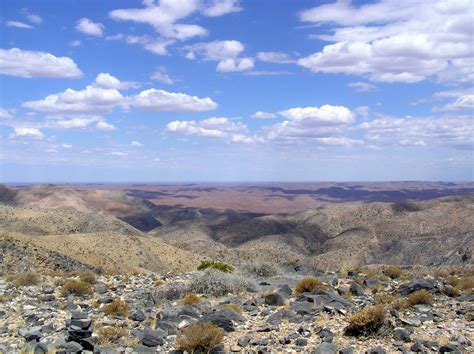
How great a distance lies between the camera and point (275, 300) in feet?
53.0

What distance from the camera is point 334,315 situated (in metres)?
13.9

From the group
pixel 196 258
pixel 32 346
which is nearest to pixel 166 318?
pixel 32 346

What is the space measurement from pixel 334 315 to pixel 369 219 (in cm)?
11623

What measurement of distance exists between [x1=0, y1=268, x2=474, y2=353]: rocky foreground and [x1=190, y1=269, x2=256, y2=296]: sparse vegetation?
0.13ft

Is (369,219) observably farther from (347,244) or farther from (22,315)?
(22,315)

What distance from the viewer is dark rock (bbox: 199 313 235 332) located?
42.6 ft

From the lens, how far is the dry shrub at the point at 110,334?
39.7 feet

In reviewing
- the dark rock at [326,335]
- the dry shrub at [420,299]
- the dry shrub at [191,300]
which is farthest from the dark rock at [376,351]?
the dry shrub at [191,300]

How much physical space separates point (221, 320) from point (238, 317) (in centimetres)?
85

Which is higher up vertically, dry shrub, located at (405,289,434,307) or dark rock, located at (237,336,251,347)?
dry shrub, located at (405,289,434,307)

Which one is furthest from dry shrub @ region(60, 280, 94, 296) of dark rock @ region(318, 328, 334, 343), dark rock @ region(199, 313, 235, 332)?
dark rock @ region(318, 328, 334, 343)

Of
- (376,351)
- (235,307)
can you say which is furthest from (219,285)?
(376,351)

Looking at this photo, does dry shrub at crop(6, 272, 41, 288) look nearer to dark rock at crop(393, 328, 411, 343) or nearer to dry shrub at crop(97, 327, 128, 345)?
dry shrub at crop(97, 327, 128, 345)

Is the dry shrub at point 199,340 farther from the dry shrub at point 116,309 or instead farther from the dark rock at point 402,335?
the dark rock at point 402,335
